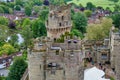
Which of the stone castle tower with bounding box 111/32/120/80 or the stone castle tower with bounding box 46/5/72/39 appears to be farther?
the stone castle tower with bounding box 46/5/72/39

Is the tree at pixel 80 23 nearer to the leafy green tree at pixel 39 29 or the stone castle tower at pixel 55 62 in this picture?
the leafy green tree at pixel 39 29

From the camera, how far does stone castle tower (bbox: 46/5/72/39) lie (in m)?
65.6

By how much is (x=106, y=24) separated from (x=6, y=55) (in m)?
30.9

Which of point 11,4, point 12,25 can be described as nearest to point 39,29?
point 12,25

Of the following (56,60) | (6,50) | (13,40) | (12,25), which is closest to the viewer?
(56,60)

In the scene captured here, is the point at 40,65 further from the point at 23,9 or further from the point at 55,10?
the point at 23,9

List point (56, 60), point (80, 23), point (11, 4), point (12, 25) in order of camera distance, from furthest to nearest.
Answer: point (11, 4), point (12, 25), point (80, 23), point (56, 60)

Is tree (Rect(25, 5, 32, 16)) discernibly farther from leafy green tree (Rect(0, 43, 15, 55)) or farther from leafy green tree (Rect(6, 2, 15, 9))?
leafy green tree (Rect(0, 43, 15, 55))

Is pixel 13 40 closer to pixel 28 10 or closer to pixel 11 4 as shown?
pixel 28 10

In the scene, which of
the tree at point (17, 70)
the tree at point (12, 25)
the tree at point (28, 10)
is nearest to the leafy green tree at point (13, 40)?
the tree at point (12, 25)

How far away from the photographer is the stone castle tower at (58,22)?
65.6 meters

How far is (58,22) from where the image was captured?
2596 inches

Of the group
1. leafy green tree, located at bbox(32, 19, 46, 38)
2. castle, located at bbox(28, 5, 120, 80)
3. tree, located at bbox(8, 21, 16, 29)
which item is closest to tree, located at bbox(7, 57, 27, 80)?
castle, located at bbox(28, 5, 120, 80)

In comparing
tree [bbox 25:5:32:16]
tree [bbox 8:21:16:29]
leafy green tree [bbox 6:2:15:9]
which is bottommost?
tree [bbox 8:21:16:29]
